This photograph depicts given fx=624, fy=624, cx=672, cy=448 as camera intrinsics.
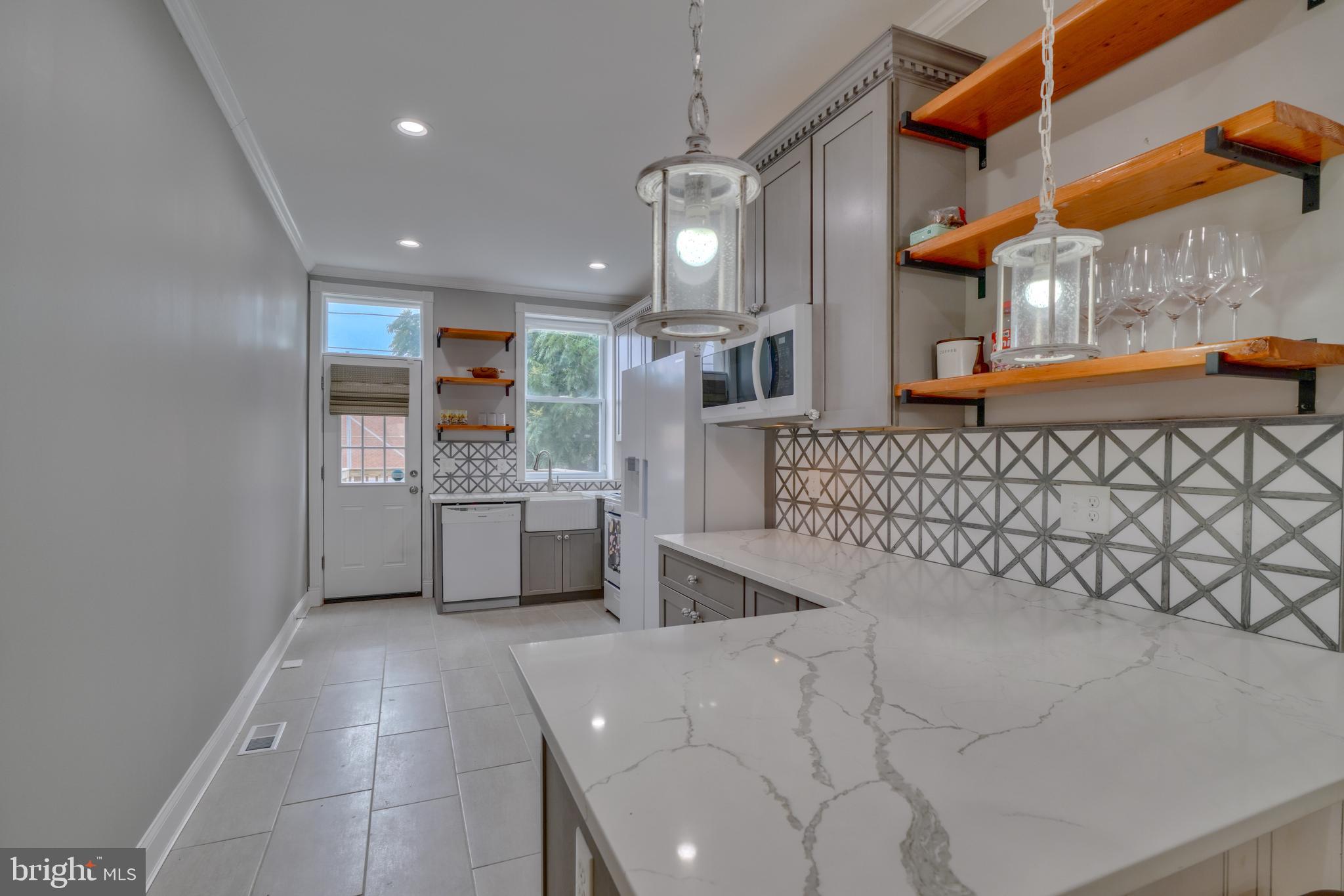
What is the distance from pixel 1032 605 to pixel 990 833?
112 centimetres

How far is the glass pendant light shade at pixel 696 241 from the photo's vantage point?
95 centimetres

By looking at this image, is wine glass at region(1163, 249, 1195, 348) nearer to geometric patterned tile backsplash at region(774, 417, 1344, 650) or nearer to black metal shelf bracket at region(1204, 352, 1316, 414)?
black metal shelf bracket at region(1204, 352, 1316, 414)

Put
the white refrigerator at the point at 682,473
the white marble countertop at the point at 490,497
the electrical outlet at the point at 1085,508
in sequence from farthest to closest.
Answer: the white marble countertop at the point at 490,497, the white refrigerator at the point at 682,473, the electrical outlet at the point at 1085,508

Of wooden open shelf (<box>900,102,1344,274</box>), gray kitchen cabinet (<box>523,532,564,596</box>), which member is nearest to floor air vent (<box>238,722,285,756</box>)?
gray kitchen cabinet (<box>523,532,564,596</box>)

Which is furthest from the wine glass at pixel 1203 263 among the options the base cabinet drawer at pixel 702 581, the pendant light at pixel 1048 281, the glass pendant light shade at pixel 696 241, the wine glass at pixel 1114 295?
the base cabinet drawer at pixel 702 581

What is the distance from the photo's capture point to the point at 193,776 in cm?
219

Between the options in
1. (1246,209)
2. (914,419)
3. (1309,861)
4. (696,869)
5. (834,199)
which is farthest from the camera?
(834,199)

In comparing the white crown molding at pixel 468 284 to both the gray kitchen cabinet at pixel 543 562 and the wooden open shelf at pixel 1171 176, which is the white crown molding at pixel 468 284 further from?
the wooden open shelf at pixel 1171 176

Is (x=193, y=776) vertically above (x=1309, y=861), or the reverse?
(x=1309, y=861)

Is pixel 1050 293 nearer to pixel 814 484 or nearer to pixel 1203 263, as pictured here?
pixel 1203 263

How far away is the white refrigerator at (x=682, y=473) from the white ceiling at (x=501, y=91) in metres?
1.11

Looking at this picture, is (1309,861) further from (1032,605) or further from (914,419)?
(914,419)

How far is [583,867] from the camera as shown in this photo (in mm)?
874

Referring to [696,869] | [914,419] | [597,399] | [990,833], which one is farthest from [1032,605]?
[597,399]
